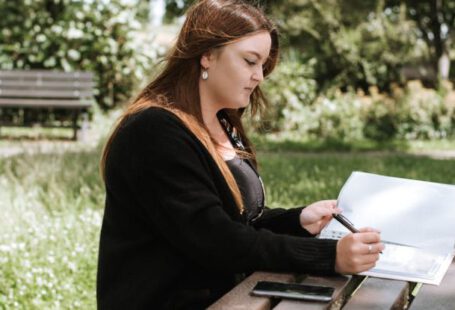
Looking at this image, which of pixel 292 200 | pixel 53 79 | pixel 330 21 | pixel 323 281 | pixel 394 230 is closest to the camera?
pixel 323 281

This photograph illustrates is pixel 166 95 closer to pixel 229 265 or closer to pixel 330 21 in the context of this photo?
pixel 229 265

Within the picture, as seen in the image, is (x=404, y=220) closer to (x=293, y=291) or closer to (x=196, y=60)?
(x=293, y=291)

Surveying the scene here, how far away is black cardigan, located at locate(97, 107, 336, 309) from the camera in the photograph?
5.89ft

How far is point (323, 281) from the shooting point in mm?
1769

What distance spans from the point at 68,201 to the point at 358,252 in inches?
168

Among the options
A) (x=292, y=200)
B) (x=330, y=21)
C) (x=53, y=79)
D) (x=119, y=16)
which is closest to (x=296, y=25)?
(x=330, y=21)

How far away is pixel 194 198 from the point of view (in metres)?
1.80

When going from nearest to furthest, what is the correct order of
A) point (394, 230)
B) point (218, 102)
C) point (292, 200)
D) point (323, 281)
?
point (323, 281) → point (394, 230) → point (218, 102) → point (292, 200)

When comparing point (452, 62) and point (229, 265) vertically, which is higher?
point (229, 265)

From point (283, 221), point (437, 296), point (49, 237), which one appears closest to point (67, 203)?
point (49, 237)

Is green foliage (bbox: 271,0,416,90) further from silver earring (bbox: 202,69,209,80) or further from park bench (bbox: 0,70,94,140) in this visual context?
silver earring (bbox: 202,69,209,80)

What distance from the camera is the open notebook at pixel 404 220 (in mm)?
1867

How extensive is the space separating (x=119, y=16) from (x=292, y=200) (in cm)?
697

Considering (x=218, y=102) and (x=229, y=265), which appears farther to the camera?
(x=218, y=102)
